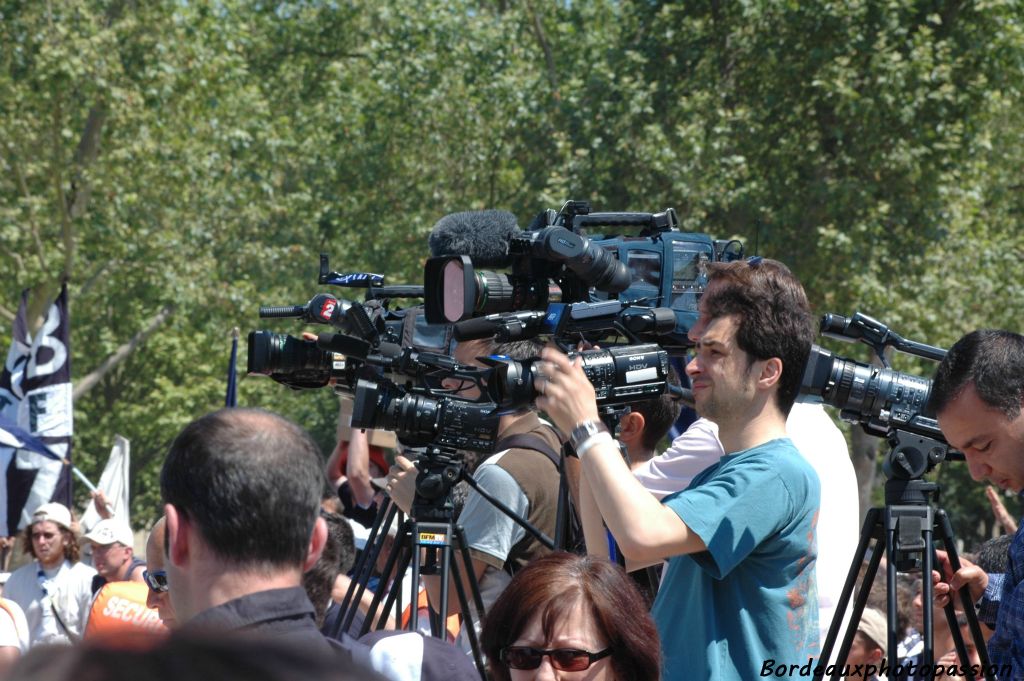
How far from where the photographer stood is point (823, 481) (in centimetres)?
394

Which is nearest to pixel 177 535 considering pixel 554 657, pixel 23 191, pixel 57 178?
pixel 554 657

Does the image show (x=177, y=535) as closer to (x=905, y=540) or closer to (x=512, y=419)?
(x=905, y=540)

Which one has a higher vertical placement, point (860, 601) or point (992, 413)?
point (992, 413)

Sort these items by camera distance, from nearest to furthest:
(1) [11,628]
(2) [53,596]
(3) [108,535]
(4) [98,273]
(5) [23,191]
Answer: (1) [11,628] → (3) [108,535] → (2) [53,596] → (5) [23,191] → (4) [98,273]

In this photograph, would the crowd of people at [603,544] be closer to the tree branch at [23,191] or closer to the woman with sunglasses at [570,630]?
the woman with sunglasses at [570,630]

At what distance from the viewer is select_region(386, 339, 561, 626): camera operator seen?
14.6 feet

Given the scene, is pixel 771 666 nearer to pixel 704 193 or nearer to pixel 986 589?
pixel 986 589

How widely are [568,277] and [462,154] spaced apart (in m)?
14.1

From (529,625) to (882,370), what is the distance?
114cm

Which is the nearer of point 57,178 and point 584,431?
point 584,431

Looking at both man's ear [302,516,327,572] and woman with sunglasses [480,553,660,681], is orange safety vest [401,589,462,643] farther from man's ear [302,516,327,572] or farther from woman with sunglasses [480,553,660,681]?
man's ear [302,516,327,572]

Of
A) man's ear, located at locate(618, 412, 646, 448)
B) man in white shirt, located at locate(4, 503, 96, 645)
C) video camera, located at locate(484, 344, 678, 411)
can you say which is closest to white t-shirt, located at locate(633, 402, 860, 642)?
man's ear, located at locate(618, 412, 646, 448)

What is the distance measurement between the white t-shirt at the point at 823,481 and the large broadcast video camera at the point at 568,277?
0.29m

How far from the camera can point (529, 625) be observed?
116 inches
